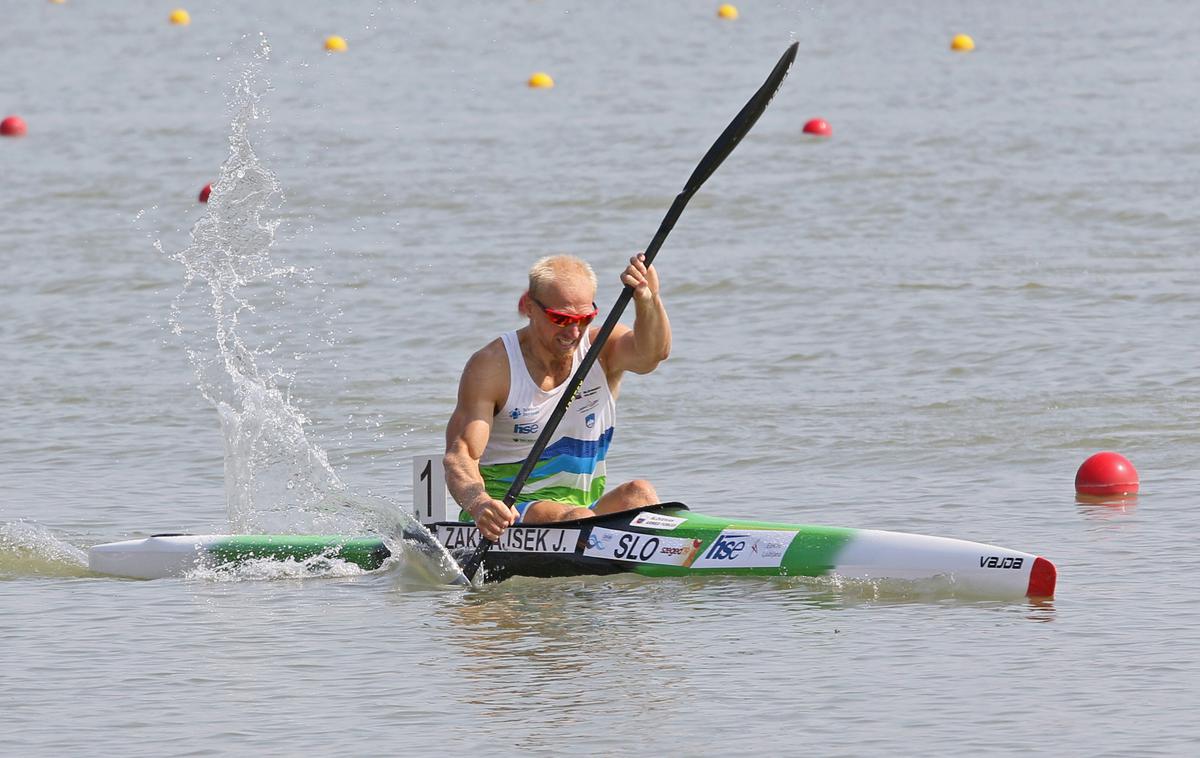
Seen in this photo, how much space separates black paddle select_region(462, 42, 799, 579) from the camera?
7215mm

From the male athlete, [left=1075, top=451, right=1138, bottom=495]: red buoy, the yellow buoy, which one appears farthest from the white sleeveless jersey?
the yellow buoy

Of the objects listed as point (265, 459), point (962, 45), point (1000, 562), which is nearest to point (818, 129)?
point (962, 45)

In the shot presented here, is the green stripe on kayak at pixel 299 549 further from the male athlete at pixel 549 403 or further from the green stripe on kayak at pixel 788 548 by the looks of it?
the green stripe on kayak at pixel 788 548

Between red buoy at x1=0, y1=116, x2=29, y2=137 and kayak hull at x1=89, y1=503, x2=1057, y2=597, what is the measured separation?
17752 mm

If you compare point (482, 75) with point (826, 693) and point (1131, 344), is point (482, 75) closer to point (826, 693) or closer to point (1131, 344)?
point (1131, 344)

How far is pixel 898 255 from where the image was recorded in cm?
1557

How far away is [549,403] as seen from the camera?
24.3 ft

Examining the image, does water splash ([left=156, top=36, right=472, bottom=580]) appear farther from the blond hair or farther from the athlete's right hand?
the blond hair

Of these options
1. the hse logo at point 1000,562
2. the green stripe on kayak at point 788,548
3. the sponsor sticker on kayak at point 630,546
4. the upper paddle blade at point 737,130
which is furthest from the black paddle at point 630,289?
the hse logo at point 1000,562

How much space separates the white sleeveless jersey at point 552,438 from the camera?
739 cm

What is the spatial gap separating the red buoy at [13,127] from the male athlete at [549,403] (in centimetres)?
1777

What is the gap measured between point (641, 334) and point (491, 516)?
845mm

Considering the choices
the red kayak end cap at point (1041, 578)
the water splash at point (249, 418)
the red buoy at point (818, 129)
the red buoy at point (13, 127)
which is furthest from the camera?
the red buoy at point (13, 127)

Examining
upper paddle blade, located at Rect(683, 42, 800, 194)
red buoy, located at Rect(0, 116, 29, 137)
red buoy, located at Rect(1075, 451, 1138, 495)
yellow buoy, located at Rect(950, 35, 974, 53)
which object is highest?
yellow buoy, located at Rect(950, 35, 974, 53)
